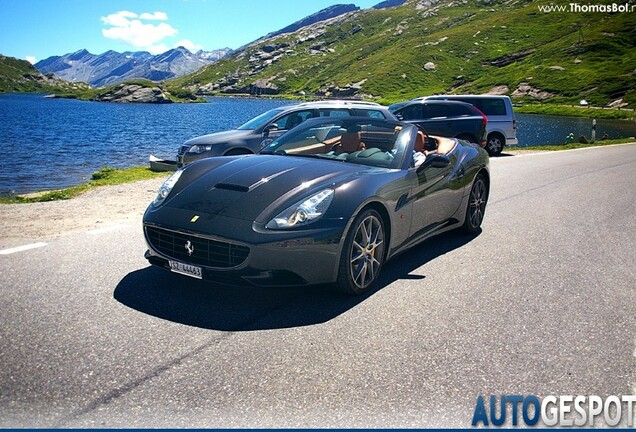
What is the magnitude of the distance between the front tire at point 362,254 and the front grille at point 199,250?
87cm

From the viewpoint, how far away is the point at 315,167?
5305 mm

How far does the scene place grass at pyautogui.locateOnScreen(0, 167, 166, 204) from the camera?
11.6 metres

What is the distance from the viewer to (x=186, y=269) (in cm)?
452

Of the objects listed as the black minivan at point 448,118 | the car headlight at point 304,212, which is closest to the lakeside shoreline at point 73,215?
the car headlight at point 304,212

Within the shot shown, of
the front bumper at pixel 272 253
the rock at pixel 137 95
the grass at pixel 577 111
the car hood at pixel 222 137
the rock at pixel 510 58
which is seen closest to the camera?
the front bumper at pixel 272 253

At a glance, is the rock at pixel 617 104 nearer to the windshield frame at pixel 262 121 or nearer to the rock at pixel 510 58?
the rock at pixel 510 58

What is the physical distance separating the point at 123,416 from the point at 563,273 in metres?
4.60

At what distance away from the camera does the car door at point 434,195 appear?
228 inches

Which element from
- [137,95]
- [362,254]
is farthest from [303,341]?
[137,95]

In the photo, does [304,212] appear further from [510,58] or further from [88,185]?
[510,58]

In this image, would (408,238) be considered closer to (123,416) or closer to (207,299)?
(207,299)

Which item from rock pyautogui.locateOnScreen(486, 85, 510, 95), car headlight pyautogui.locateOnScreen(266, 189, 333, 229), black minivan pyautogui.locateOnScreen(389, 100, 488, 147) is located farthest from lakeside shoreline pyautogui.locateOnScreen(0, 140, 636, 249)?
rock pyautogui.locateOnScreen(486, 85, 510, 95)

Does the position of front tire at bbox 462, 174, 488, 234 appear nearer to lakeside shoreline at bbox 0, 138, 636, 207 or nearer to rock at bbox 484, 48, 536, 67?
lakeside shoreline at bbox 0, 138, 636, 207

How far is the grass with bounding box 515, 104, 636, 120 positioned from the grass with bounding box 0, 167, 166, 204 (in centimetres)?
7110
